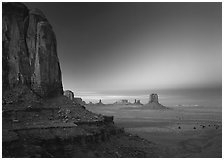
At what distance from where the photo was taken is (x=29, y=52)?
62812mm

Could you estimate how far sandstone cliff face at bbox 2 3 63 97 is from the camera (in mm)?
57281

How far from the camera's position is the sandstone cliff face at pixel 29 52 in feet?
188

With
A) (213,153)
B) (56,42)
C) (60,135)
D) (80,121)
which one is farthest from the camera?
(56,42)

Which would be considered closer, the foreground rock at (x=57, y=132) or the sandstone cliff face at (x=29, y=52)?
the foreground rock at (x=57, y=132)

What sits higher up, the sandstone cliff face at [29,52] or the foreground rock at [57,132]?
the sandstone cliff face at [29,52]

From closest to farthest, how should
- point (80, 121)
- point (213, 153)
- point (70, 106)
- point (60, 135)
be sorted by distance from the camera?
point (60, 135), point (213, 153), point (80, 121), point (70, 106)

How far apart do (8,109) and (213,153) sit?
41639 mm

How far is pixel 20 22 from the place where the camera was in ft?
207

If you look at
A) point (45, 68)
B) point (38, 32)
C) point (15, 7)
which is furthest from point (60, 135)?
point (15, 7)

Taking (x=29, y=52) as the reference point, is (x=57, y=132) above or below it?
below

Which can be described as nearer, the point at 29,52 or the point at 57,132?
the point at 57,132

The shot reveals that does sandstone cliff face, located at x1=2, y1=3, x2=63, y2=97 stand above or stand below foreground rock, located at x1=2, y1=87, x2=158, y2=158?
above

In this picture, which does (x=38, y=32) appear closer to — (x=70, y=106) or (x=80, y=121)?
A: (x=70, y=106)

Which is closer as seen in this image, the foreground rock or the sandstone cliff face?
the foreground rock
